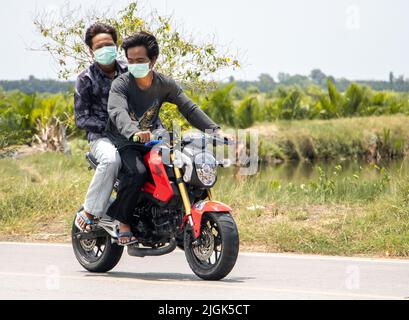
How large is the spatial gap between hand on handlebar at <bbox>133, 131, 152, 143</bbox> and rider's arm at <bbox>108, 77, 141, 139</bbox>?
12 centimetres

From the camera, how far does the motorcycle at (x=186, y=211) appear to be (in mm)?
8023

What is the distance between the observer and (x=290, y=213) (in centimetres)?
1195

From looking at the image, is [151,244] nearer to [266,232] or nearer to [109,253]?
[109,253]

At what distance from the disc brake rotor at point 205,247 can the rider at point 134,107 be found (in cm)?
67

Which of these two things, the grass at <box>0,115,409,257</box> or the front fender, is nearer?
the front fender

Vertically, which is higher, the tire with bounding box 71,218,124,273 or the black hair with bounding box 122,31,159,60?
the black hair with bounding box 122,31,159,60

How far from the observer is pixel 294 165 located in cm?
3650

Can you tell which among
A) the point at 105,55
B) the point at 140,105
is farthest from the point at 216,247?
the point at 105,55

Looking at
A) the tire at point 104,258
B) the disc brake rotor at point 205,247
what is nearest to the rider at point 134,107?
the tire at point 104,258

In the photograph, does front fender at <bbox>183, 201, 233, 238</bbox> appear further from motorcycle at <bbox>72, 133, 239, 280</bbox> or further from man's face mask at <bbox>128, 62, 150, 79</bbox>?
man's face mask at <bbox>128, 62, 150, 79</bbox>

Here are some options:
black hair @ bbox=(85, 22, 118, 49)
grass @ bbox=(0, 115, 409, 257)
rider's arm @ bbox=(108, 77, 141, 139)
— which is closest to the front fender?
rider's arm @ bbox=(108, 77, 141, 139)

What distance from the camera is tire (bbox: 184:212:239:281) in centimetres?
791

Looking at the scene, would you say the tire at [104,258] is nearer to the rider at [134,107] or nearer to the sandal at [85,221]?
the sandal at [85,221]
